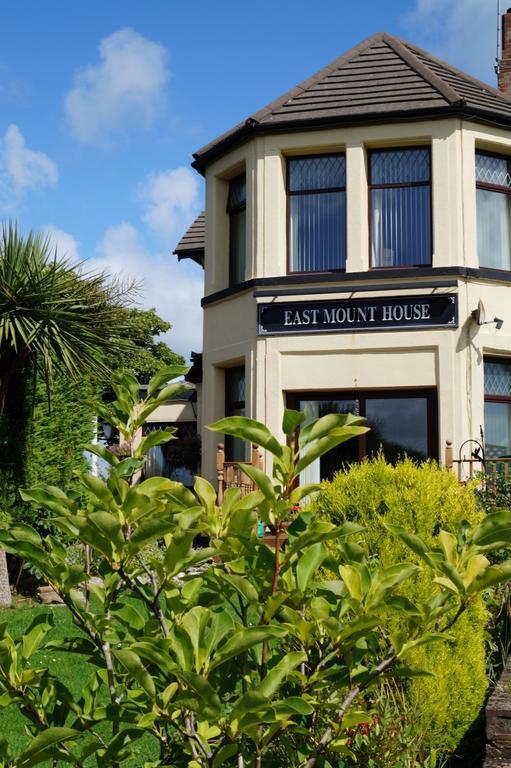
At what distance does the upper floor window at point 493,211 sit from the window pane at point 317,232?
2486 millimetres

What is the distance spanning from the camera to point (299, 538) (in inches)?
84.0

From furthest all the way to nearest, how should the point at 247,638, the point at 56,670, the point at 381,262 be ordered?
the point at 381,262 → the point at 56,670 → the point at 247,638

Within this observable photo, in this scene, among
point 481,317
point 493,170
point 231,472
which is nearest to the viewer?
point 481,317

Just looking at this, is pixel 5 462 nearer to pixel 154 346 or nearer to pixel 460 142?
pixel 460 142

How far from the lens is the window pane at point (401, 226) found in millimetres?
14602

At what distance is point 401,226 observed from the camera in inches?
579

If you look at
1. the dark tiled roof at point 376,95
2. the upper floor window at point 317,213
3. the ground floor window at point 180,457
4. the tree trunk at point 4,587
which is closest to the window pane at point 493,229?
the dark tiled roof at point 376,95

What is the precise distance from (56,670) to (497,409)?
32.0ft

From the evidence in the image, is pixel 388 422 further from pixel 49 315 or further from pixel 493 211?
pixel 49 315

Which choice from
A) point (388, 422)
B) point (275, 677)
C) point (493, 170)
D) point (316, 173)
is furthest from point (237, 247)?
point (275, 677)

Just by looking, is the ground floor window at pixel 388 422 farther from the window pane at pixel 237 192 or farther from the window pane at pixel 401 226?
the window pane at pixel 237 192

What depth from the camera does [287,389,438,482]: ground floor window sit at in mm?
14203

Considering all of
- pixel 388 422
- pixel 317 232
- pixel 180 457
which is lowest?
pixel 180 457

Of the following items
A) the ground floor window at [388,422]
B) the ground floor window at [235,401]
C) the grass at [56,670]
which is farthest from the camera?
the ground floor window at [235,401]
